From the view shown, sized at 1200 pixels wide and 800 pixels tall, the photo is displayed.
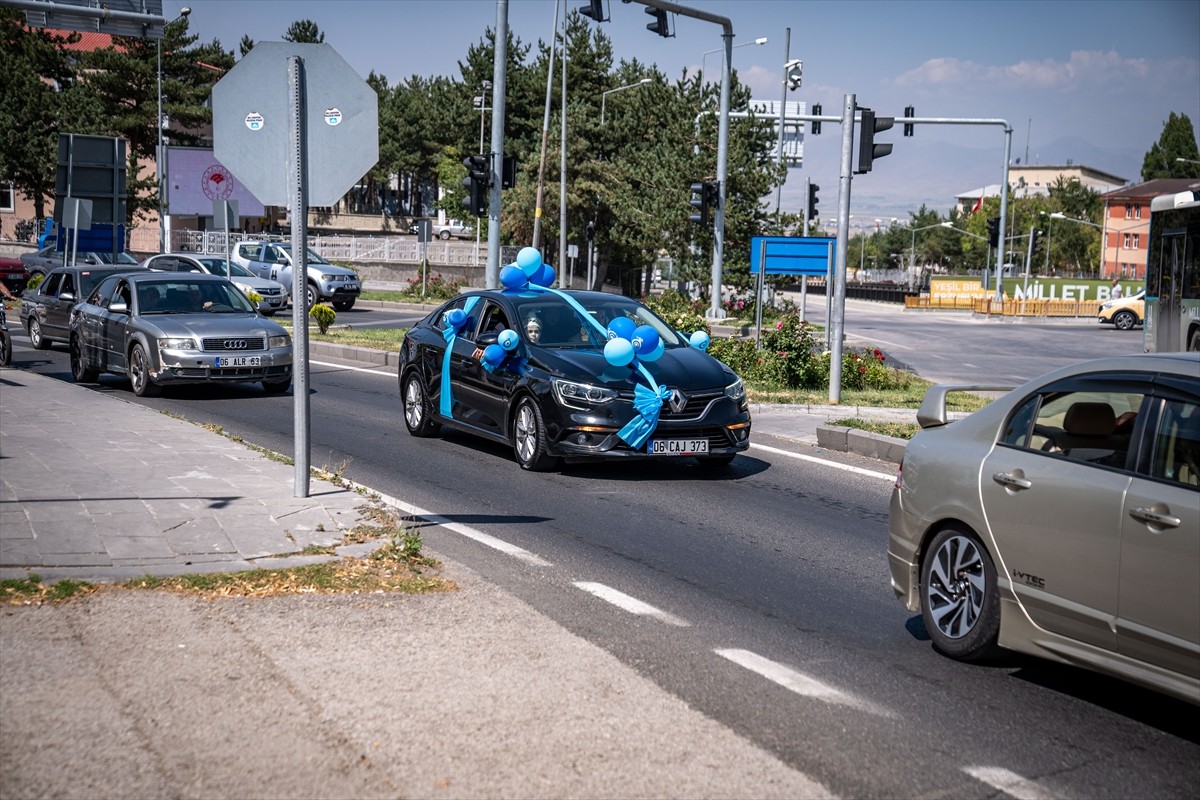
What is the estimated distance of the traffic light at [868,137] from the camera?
51.3ft

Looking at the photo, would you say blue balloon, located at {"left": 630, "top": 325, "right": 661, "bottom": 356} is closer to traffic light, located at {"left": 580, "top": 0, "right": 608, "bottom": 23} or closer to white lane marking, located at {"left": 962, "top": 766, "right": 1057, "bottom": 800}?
white lane marking, located at {"left": 962, "top": 766, "right": 1057, "bottom": 800}

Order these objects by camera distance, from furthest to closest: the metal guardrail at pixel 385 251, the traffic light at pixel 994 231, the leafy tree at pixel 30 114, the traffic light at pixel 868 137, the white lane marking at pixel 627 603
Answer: the leafy tree at pixel 30 114 < the metal guardrail at pixel 385 251 < the traffic light at pixel 994 231 < the traffic light at pixel 868 137 < the white lane marking at pixel 627 603

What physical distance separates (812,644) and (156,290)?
13350 mm

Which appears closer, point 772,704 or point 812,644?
point 772,704

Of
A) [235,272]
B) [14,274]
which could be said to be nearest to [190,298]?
[235,272]

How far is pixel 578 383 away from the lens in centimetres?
1099

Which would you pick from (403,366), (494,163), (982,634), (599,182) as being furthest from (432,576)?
(599,182)

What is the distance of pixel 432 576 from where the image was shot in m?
7.11

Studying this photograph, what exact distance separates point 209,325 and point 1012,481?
42.4ft

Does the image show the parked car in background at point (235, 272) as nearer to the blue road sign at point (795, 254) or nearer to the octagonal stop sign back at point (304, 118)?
the blue road sign at point (795, 254)

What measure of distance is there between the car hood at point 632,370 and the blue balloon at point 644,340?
0.45 feet

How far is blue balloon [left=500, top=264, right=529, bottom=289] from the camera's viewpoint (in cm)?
1284

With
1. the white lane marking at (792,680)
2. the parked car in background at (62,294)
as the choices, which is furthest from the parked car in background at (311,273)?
the white lane marking at (792,680)

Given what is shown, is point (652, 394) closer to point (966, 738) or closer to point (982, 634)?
point (982, 634)
